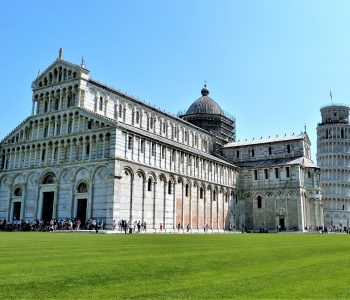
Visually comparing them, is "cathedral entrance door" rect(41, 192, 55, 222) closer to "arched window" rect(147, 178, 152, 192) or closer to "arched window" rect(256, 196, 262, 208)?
"arched window" rect(147, 178, 152, 192)

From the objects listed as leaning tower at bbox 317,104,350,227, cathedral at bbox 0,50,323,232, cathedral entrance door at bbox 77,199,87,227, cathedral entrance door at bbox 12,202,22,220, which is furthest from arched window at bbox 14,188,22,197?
leaning tower at bbox 317,104,350,227

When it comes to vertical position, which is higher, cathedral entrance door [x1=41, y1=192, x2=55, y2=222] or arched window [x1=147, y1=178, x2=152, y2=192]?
arched window [x1=147, y1=178, x2=152, y2=192]

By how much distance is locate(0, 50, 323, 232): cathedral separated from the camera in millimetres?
41188

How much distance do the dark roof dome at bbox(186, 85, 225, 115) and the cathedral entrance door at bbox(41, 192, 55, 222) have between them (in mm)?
36776

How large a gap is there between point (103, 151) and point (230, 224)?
27.6 metres

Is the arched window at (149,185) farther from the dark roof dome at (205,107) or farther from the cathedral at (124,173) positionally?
the dark roof dome at (205,107)

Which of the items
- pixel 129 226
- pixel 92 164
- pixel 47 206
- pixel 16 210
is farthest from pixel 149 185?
pixel 16 210

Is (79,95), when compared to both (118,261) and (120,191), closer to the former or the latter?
(120,191)

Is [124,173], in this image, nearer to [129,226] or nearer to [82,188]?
[82,188]

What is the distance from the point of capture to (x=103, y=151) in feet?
135

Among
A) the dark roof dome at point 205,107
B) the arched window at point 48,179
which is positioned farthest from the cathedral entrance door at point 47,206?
the dark roof dome at point 205,107

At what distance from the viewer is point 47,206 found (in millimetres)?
44531

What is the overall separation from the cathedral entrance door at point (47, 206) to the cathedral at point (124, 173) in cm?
11

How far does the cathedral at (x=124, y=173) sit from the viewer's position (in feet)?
135
